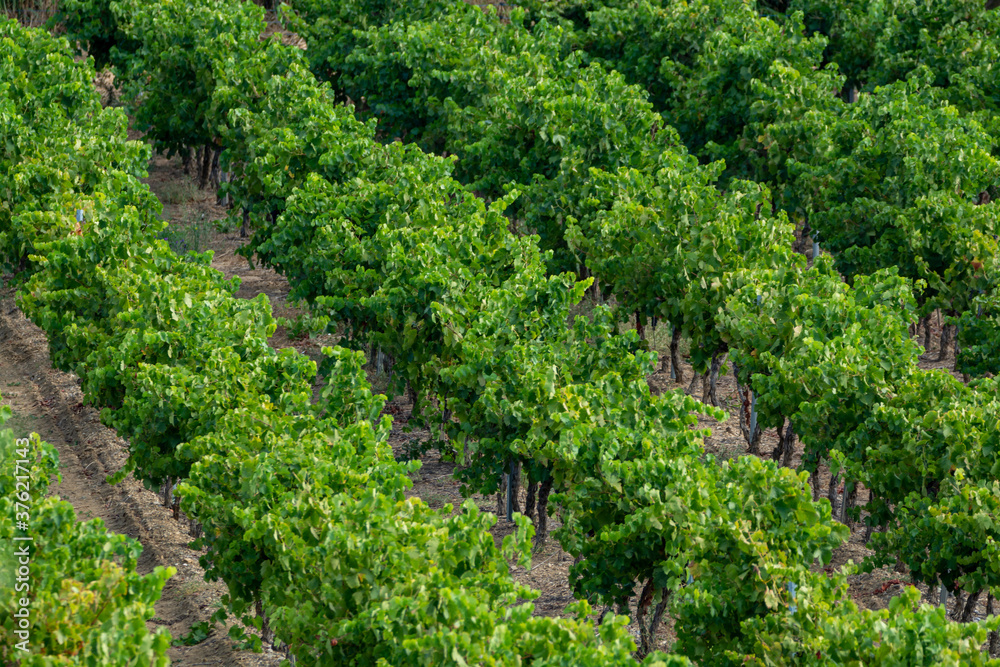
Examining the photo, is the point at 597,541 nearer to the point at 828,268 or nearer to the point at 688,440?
the point at 688,440

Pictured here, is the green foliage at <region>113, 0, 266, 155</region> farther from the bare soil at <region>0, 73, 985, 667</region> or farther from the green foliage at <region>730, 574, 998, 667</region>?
the green foliage at <region>730, 574, 998, 667</region>

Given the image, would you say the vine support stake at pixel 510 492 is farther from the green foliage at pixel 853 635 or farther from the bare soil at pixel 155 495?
the green foliage at pixel 853 635

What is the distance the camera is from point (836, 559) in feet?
46.0

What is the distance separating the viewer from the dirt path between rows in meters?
12.4

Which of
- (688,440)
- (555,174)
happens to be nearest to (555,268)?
(555,174)

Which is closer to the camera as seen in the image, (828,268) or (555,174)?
(828,268)

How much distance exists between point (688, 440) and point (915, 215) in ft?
19.7

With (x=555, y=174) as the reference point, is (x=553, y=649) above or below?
below

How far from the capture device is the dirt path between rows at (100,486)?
1239cm

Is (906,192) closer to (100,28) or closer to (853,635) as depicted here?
(853,635)

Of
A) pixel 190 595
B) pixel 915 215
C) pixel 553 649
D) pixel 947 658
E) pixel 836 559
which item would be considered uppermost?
pixel 915 215

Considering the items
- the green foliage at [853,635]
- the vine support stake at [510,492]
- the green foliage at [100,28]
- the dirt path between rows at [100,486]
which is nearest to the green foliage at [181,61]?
the green foliage at [100,28]

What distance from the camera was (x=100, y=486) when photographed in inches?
580

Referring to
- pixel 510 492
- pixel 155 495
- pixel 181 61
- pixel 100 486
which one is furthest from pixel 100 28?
pixel 510 492
